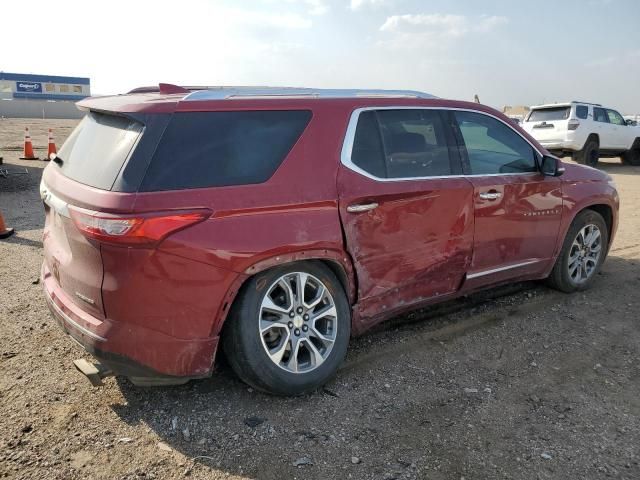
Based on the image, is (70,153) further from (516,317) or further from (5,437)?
(516,317)

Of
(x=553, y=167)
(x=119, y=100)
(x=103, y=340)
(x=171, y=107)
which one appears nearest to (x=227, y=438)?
(x=103, y=340)

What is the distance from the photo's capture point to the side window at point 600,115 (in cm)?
1609

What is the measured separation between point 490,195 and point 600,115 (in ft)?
47.4

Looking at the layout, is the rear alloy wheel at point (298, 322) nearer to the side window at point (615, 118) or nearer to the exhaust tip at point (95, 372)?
the exhaust tip at point (95, 372)

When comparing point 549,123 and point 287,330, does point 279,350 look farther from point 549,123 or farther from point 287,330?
point 549,123

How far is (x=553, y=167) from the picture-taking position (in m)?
4.54

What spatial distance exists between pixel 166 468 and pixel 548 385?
2336mm

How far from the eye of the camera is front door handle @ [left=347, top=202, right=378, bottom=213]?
10.9 feet

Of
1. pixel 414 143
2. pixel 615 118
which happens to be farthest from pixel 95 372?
pixel 615 118

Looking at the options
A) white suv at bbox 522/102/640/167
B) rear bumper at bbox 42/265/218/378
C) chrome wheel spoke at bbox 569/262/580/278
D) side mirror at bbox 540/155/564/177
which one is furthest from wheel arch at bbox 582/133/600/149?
rear bumper at bbox 42/265/218/378

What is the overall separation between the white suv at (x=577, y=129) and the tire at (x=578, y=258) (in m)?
10.6

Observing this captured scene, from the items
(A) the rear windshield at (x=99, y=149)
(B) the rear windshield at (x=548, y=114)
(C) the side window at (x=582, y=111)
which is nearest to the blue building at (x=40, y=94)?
(B) the rear windshield at (x=548, y=114)

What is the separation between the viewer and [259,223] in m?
2.96

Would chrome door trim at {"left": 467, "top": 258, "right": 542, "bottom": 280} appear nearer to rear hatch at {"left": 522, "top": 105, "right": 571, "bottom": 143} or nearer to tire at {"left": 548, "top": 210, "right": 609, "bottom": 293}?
tire at {"left": 548, "top": 210, "right": 609, "bottom": 293}
